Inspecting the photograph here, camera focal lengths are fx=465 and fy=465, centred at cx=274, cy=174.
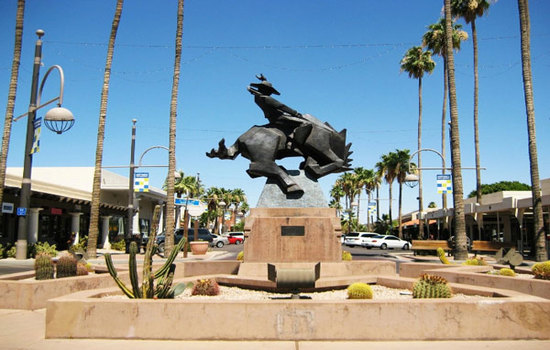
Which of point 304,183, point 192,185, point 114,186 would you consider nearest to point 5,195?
point 114,186

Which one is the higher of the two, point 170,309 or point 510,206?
point 510,206

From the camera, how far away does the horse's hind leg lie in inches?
489

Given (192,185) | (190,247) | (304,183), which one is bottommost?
(190,247)

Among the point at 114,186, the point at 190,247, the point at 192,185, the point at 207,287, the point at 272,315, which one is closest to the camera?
the point at 272,315

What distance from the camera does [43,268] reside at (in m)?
9.58

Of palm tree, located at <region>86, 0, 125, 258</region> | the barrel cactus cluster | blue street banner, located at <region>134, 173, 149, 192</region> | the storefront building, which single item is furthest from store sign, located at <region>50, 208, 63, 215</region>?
the barrel cactus cluster

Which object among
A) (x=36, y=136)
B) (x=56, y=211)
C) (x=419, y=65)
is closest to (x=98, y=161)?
(x=36, y=136)

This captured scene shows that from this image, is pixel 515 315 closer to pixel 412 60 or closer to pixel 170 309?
pixel 170 309

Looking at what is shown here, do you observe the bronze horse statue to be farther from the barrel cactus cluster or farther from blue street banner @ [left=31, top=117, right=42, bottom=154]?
blue street banner @ [left=31, top=117, right=42, bottom=154]

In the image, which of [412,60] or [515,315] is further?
[412,60]

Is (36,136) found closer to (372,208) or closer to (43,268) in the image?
(43,268)

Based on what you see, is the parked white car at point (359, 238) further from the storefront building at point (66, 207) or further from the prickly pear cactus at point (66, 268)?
the prickly pear cactus at point (66, 268)

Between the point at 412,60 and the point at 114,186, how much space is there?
30.8 metres

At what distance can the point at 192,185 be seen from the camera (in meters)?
68.9
